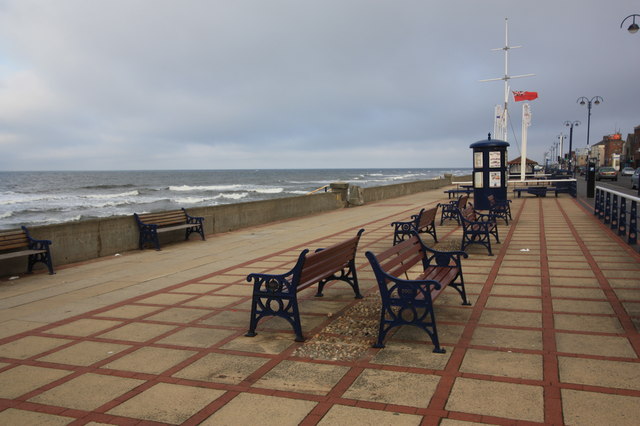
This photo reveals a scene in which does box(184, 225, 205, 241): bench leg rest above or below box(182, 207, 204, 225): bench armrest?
below

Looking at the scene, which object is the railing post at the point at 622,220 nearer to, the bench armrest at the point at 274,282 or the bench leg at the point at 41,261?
the bench armrest at the point at 274,282

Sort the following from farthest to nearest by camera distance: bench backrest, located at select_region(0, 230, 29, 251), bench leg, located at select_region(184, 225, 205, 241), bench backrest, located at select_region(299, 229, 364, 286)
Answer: bench leg, located at select_region(184, 225, 205, 241), bench backrest, located at select_region(0, 230, 29, 251), bench backrest, located at select_region(299, 229, 364, 286)

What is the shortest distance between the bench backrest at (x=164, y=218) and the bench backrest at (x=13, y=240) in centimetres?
262

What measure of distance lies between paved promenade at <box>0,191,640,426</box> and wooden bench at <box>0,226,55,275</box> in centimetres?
46

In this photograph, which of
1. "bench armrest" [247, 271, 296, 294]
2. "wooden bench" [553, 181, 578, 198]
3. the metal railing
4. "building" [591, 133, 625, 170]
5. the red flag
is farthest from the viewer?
"building" [591, 133, 625, 170]

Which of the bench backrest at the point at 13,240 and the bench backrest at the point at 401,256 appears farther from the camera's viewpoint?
the bench backrest at the point at 13,240

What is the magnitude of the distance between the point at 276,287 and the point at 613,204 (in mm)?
9890

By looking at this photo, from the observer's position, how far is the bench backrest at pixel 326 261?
16.0 ft

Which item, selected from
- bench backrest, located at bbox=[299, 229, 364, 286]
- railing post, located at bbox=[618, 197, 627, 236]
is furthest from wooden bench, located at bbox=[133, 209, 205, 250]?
railing post, located at bbox=[618, 197, 627, 236]

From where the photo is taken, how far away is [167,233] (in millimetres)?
11477

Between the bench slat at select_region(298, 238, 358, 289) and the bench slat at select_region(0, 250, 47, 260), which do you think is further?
the bench slat at select_region(0, 250, 47, 260)

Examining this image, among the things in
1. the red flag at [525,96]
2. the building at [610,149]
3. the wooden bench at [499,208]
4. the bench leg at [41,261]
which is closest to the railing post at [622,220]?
the wooden bench at [499,208]

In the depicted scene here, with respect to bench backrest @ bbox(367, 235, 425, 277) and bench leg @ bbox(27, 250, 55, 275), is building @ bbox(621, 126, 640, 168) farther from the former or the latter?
bench leg @ bbox(27, 250, 55, 275)

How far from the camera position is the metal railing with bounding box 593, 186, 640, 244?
29.8 ft
